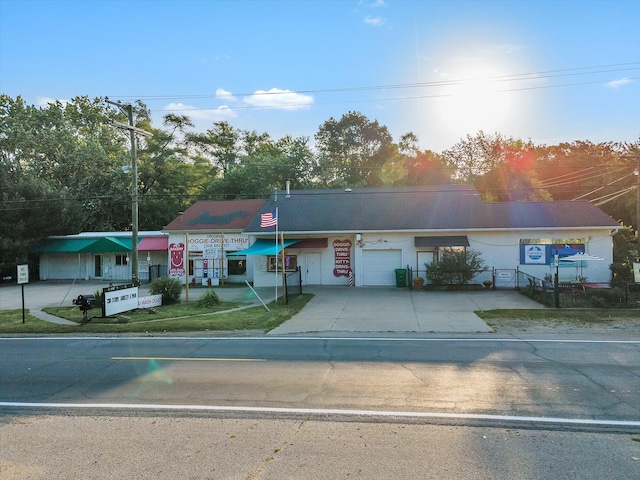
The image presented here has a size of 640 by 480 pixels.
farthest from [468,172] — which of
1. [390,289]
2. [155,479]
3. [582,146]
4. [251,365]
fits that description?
[155,479]

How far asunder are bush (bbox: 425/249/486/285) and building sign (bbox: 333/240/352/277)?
14.9ft

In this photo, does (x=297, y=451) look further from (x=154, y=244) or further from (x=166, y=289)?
(x=154, y=244)

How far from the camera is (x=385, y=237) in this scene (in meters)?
25.2

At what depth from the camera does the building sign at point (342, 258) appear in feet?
84.8

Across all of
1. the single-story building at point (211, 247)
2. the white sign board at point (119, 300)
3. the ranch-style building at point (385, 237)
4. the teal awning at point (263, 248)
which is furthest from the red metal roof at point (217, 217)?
the white sign board at point (119, 300)

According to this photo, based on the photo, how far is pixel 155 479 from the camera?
4.32 m

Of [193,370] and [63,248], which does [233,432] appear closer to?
[193,370]

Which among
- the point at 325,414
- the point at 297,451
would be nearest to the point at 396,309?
the point at 325,414

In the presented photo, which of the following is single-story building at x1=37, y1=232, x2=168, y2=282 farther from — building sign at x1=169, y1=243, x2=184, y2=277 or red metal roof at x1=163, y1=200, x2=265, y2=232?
red metal roof at x1=163, y1=200, x2=265, y2=232

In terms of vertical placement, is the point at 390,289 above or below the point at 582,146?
below

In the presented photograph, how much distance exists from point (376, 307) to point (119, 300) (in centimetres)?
938

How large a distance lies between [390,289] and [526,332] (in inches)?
440

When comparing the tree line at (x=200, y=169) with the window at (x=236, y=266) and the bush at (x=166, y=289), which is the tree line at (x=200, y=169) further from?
the bush at (x=166, y=289)

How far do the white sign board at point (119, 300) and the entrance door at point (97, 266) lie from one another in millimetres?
20879
